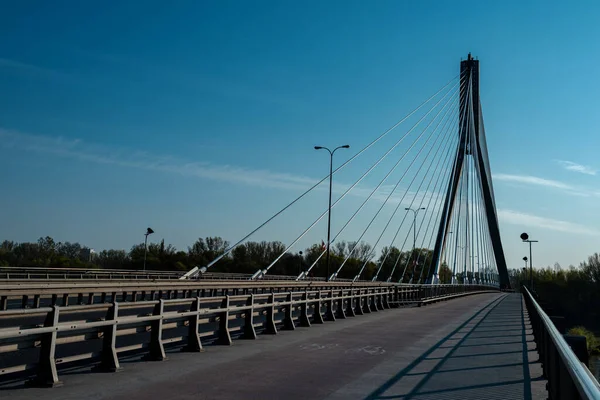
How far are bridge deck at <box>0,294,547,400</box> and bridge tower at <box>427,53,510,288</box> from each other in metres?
38.1

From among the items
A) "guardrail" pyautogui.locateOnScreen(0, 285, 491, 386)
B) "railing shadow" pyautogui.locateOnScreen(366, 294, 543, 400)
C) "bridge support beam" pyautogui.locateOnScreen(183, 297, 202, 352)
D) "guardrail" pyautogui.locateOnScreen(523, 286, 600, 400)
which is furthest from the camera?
"bridge support beam" pyautogui.locateOnScreen(183, 297, 202, 352)

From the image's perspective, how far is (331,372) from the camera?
10.2 meters

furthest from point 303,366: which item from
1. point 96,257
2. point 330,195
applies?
point 96,257

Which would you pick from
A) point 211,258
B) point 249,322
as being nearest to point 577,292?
point 211,258

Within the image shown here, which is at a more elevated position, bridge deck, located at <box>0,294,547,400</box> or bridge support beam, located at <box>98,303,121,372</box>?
bridge support beam, located at <box>98,303,121,372</box>

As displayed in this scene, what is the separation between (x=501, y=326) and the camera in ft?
67.0

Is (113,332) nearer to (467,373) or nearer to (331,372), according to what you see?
(331,372)

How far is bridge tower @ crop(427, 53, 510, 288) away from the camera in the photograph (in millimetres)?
53438

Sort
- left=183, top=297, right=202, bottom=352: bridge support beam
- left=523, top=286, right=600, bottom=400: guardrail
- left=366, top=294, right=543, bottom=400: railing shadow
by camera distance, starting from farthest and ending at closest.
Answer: left=183, top=297, right=202, bottom=352: bridge support beam
left=366, top=294, right=543, bottom=400: railing shadow
left=523, top=286, right=600, bottom=400: guardrail

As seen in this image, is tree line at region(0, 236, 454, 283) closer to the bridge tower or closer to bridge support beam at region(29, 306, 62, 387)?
the bridge tower

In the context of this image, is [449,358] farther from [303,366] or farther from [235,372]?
[235,372]

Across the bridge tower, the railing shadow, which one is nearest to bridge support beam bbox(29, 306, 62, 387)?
the railing shadow

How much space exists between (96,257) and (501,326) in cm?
12410

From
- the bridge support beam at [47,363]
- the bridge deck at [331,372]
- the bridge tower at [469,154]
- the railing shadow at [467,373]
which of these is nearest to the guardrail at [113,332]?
the bridge support beam at [47,363]
